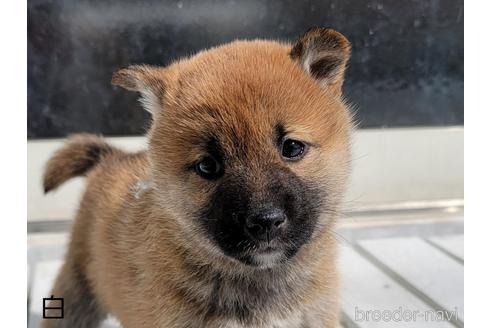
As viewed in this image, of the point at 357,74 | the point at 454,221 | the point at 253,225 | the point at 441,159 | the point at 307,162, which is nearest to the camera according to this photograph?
the point at 253,225

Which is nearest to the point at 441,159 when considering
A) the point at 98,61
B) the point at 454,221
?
the point at 454,221

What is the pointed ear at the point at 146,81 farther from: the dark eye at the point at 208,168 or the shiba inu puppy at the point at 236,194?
the dark eye at the point at 208,168

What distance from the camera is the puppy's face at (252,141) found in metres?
1.06

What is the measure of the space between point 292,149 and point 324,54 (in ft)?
0.65

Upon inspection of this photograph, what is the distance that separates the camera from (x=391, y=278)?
166 centimetres

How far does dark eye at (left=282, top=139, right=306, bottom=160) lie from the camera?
111 cm

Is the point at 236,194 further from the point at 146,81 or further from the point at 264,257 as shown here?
the point at 146,81

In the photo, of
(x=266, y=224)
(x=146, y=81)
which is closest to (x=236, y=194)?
(x=266, y=224)

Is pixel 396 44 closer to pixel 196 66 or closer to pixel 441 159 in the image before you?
pixel 441 159

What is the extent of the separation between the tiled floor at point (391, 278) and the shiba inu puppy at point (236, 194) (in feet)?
0.62

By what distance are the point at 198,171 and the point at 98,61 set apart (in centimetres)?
47

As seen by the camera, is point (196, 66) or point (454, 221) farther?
point (454, 221)

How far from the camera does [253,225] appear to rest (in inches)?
40.3

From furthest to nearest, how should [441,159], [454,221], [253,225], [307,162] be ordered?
1. [454,221]
2. [441,159]
3. [307,162]
4. [253,225]
